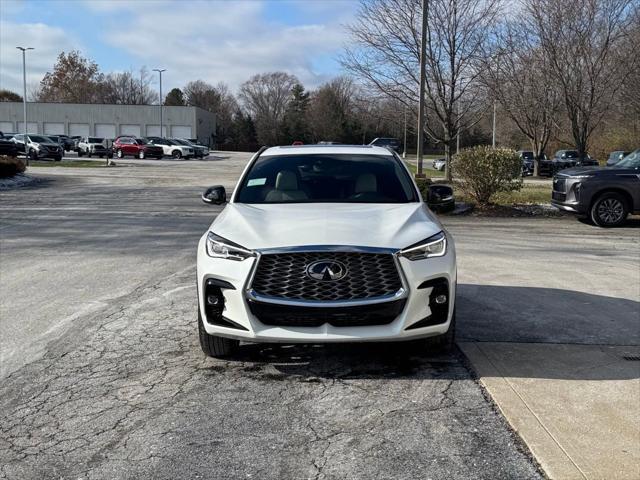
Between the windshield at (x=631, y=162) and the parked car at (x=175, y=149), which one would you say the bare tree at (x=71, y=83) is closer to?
the parked car at (x=175, y=149)

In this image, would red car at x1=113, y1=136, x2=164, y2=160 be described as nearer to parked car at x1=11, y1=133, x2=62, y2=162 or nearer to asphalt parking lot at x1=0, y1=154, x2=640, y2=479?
parked car at x1=11, y1=133, x2=62, y2=162

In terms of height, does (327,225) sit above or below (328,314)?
above

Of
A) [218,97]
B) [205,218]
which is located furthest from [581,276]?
[218,97]

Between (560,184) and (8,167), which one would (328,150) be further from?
(8,167)

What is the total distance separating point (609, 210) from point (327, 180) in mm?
10571

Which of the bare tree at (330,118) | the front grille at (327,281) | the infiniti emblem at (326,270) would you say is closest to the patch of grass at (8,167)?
the front grille at (327,281)

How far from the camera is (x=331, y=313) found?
429cm

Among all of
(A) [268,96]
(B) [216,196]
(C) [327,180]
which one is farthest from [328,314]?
(A) [268,96]

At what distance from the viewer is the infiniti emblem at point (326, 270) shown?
169 inches

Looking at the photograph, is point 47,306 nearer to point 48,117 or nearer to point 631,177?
point 631,177

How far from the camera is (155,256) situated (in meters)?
9.80

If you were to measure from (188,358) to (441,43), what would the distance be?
18.6m

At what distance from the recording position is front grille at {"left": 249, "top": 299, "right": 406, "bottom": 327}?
429cm

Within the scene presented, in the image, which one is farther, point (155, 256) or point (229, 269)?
point (155, 256)
